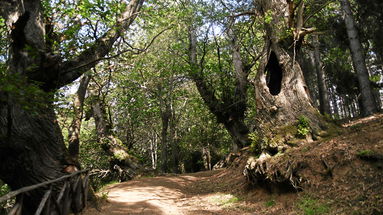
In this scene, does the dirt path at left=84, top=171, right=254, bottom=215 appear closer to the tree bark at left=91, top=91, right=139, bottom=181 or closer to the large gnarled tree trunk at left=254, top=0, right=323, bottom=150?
the large gnarled tree trunk at left=254, top=0, right=323, bottom=150

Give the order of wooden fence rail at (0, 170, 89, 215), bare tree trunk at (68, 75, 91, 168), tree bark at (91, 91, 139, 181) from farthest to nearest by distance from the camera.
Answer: tree bark at (91, 91, 139, 181)
bare tree trunk at (68, 75, 91, 168)
wooden fence rail at (0, 170, 89, 215)

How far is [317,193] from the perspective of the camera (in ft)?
19.4

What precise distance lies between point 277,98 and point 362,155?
388cm

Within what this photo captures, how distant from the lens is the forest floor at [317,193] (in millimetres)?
5141

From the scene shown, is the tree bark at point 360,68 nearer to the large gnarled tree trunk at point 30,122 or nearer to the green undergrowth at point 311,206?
the green undergrowth at point 311,206

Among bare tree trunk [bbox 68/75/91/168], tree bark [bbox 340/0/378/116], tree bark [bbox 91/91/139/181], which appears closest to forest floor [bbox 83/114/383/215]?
bare tree trunk [bbox 68/75/91/168]

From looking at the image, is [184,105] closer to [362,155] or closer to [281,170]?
[281,170]

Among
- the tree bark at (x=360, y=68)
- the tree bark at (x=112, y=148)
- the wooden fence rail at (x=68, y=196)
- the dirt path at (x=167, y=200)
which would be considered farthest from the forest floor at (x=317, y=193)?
the tree bark at (x=360, y=68)

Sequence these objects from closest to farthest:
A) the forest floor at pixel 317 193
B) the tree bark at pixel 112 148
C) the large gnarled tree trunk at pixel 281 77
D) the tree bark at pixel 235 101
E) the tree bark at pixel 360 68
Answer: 1. the forest floor at pixel 317 193
2. the large gnarled tree trunk at pixel 281 77
3. the tree bark at pixel 360 68
4. the tree bark at pixel 235 101
5. the tree bark at pixel 112 148

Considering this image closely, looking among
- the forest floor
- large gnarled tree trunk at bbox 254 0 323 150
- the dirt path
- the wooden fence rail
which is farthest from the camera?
large gnarled tree trunk at bbox 254 0 323 150

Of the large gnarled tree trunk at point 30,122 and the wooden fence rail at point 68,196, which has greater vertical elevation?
the large gnarled tree trunk at point 30,122

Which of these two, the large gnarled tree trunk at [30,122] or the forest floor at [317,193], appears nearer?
the forest floor at [317,193]

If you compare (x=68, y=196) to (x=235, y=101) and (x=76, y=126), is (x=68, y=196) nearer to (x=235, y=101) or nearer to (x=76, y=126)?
(x=76, y=126)

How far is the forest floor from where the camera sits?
5.14 m
